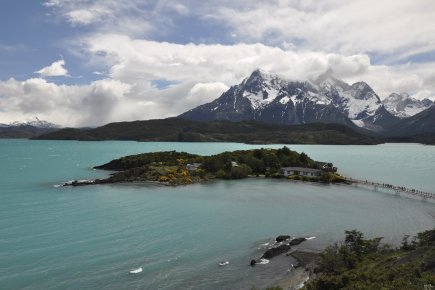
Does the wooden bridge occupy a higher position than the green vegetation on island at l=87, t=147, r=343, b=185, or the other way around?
the green vegetation on island at l=87, t=147, r=343, b=185

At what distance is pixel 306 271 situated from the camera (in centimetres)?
4834

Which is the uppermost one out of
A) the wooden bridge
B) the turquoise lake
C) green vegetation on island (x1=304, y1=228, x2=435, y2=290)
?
green vegetation on island (x1=304, y1=228, x2=435, y2=290)

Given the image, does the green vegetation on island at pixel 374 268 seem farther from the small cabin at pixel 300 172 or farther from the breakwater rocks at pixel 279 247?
the small cabin at pixel 300 172

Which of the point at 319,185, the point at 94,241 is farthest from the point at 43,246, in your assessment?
the point at 319,185

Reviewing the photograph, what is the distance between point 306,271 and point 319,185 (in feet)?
273

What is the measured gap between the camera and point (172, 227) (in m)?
70.8

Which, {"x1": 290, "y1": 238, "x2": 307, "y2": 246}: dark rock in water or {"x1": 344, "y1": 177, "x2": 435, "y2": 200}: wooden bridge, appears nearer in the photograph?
{"x1": 290, "y1": 238, "x2": 307, "y2": 246}: dark rock in water

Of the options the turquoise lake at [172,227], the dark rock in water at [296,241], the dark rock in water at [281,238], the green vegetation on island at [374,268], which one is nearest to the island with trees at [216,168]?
the turquoise lake at [172,227]

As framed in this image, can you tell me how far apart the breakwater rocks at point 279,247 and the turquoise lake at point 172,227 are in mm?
1457

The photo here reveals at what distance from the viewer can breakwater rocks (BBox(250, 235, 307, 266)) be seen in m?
53.8

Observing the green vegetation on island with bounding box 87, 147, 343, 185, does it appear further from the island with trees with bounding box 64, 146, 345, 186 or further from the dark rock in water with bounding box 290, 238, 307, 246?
the dark rock in water with bounding box 290, 238, 307, 246

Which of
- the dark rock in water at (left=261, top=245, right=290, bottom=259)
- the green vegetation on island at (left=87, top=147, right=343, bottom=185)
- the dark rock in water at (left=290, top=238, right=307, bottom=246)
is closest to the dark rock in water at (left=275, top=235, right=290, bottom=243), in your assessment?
the dark rock in water at (left=290, top=238, right=307, bottom=246)

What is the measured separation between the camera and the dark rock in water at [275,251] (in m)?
54.4

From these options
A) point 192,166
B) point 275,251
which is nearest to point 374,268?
point 275,251
